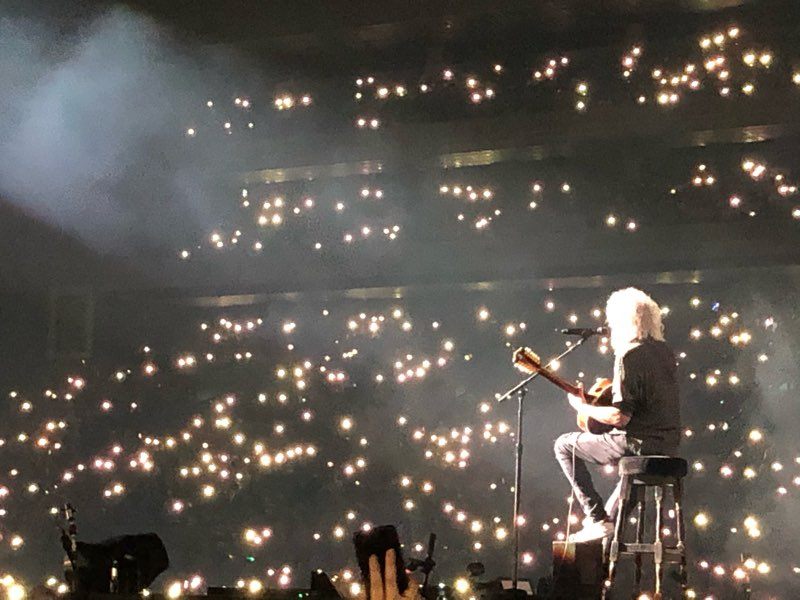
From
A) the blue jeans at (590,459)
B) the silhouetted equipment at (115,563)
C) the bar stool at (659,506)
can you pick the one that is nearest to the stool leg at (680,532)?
the bar stool at (659,506)

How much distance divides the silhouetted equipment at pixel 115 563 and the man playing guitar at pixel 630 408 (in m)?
2.11

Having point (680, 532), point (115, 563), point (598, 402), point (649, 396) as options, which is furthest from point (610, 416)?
point (115, 563)

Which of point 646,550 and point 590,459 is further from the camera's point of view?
point 590,459

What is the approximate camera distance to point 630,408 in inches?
160

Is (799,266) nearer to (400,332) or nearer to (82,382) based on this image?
(400,332)

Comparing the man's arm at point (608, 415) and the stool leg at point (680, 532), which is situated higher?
the man's arm at point (608, 415)

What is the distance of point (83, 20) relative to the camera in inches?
309

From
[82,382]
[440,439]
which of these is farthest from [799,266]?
[82,382]

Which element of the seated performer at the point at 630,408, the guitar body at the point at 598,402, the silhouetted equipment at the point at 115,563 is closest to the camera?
the silhouetted equipment at the point at 115,563

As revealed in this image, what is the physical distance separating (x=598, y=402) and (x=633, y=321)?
47 centimetres

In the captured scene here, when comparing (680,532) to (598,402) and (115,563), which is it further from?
(115,563)

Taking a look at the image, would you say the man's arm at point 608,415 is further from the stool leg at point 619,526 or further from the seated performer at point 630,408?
the stool leg at point 619,526

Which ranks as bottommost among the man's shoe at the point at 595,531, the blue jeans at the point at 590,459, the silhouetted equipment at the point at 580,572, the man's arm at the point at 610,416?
the silhouetted equipment at the point at 580,572

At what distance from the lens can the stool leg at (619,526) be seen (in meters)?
3.86
